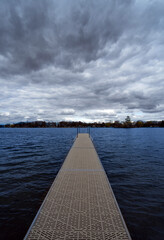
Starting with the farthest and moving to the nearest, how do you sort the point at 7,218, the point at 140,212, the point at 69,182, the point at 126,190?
the point at 126,190
the point at 69,182
the point at 140,212
the point at 7,218

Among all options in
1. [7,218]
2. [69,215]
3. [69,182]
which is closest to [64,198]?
[69,215]

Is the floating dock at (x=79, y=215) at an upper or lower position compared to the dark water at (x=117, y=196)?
upper

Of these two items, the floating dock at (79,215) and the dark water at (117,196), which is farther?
the dark water at (117,196)

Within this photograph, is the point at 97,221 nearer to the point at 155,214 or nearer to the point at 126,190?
the point at 155,214

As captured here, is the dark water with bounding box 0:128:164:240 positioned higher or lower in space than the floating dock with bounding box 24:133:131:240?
lower

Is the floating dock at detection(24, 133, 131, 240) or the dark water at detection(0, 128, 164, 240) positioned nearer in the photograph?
the floating dock at detection(24, 133, 131, 240)

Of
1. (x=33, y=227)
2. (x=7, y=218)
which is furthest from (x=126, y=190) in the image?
(x=7, y=218)

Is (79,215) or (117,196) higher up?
(79,215)

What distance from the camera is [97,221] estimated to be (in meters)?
4.78

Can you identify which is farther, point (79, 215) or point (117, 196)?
point (117, 196)

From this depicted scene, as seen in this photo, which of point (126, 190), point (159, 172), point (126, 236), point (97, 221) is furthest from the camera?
point (159, 172)

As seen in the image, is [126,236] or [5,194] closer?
[126,236]

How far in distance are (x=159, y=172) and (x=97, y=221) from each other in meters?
11.2

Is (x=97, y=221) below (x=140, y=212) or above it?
above
